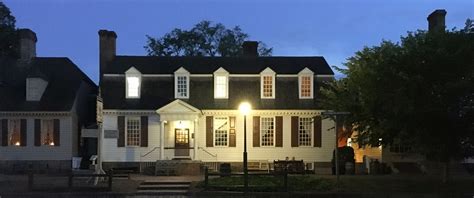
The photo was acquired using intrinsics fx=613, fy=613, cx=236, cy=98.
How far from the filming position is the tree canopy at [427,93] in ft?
82.6

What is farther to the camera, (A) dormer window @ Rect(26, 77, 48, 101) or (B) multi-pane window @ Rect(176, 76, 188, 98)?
(B) multi-pane window @ Rect(176, 76, 188, 98)

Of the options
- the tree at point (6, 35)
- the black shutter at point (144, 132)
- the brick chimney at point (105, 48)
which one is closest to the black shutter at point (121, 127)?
the black shutter at point (144, 132)

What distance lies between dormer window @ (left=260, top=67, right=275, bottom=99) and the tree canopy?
11125 millimetres

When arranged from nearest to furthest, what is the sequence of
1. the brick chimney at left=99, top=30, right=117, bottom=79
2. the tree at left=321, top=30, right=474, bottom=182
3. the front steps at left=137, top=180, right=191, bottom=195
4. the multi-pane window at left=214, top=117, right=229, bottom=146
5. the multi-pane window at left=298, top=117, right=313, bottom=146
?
the tree at left=321, top=30, right=474, bottom=182 < the front steps at left=137, top=180, right=191, bottom=195 < the multi-pane window at left=214, top=117, right=229, bottom=146 < the multi-pane window at left=298, top=117, right=313, bottom=146 < the brick chimney at left=99, top=30, right=117, bottom=79

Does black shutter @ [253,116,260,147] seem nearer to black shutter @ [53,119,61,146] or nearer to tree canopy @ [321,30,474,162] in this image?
tree canopy @ [321,30,474,162]

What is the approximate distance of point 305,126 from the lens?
123 feet

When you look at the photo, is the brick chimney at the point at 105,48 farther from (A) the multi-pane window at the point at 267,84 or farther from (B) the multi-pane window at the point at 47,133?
(A) the multi-pane window at the point at 267,84

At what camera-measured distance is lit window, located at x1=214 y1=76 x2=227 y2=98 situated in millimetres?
38156

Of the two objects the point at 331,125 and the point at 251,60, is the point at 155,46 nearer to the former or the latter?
the point at 251,60

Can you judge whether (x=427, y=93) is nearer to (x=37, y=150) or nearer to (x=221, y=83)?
(x=221, y=83)

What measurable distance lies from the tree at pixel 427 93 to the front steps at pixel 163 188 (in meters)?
8.87

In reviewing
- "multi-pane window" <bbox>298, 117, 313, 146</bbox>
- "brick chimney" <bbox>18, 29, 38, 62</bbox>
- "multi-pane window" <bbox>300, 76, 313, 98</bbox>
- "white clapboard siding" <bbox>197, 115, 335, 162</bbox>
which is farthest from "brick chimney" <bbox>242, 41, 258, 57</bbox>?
"brick chimney" <bbox>18, 29, 38, 62</bbox>

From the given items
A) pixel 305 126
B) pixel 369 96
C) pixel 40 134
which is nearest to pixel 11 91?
pixel 40 134

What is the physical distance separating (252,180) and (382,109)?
21.4 feet
